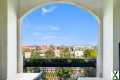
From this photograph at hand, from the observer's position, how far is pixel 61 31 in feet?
18.2

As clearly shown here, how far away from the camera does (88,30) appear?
5.52m

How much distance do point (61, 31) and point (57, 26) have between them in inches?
5.3

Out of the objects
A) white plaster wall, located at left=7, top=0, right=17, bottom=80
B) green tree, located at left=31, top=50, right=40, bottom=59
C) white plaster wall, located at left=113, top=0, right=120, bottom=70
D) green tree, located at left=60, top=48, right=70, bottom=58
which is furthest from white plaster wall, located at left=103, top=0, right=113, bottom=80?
white plaster wall, located at left=7, top=0, right=17, bottom=80

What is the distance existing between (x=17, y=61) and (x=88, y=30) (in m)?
1.62

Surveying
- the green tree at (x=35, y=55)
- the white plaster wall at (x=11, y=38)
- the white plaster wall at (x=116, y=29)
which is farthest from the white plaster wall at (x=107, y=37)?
the white plaster wall at (x=11, y=38)

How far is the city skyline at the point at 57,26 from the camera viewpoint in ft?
18.1

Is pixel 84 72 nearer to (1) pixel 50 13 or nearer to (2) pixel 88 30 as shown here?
(2) pixel 88 30

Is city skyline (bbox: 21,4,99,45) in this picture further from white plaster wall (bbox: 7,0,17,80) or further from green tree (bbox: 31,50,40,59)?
white plaster wall (bbox: 7,0,17,80)

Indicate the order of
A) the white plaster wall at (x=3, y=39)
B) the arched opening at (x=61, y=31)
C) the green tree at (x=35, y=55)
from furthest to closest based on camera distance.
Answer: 1. the green tree at (x=35, y=55)
2. the arched opening at (x=61, y=31)
3. the white plaster wall at (x=3, y=39)

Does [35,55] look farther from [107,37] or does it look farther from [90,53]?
[107,37]

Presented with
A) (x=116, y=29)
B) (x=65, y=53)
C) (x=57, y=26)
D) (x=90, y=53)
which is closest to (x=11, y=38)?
(x=57, y=26)

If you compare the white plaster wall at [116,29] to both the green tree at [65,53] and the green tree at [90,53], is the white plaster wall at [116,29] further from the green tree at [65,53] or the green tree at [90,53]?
the green tree at [65,53]

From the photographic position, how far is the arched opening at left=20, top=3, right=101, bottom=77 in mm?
5527

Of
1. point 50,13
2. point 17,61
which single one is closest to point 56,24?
point 50,13
